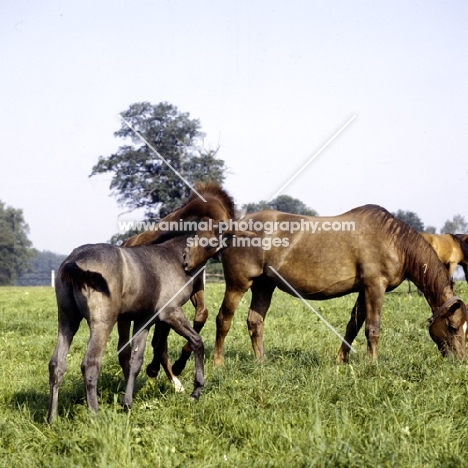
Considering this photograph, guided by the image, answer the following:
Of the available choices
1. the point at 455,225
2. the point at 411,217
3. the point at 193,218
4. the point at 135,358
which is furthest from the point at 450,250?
the point at 455,225

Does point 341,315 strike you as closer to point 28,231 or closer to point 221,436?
point 221,436

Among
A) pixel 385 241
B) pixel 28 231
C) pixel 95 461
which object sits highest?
pixel 28 231

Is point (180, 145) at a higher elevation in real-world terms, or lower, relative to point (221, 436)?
higher

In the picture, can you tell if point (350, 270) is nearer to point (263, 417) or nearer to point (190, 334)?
point (190, 334)

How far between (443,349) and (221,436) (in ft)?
12.0

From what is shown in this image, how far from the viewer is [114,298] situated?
18.1 ft

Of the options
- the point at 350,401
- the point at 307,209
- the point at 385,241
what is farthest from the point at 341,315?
the point at 307,209

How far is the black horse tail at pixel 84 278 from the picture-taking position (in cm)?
541

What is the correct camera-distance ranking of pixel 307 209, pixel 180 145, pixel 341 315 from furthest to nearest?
Result: pixel 307 209 < pixel 180 145 < pixel 341 315

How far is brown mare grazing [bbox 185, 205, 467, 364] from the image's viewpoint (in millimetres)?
7797

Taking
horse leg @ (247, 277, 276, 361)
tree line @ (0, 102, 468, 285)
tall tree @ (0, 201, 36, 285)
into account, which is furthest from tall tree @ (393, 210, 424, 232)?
horse leg @ (247, 277, 276, 361)

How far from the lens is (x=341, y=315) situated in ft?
40.2

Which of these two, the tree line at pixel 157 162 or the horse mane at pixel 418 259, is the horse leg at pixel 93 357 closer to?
the horse mane at pixel 418 259

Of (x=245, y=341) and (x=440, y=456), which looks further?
(x=245, y=341)
